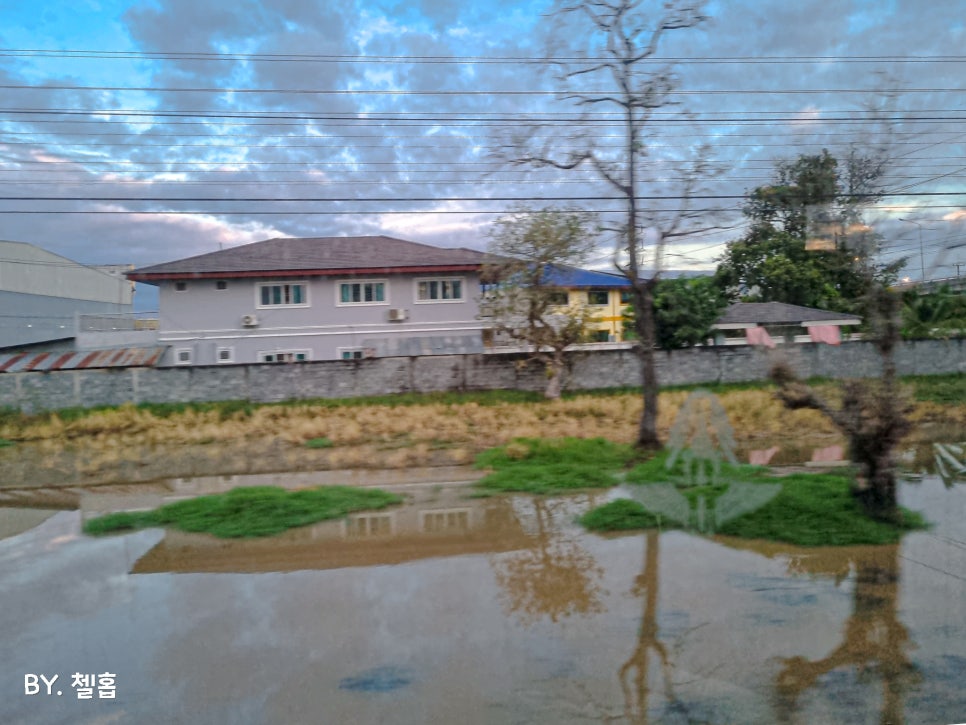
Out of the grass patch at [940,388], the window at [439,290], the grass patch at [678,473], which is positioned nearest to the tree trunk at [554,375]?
the window at [439,290]

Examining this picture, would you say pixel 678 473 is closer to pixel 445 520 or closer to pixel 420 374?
pixel 445 520

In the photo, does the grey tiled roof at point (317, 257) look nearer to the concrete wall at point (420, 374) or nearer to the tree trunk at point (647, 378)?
the concrete wall at point (420, 374)

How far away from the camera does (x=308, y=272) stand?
2712 centimetres

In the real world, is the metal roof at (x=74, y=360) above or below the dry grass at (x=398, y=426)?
above

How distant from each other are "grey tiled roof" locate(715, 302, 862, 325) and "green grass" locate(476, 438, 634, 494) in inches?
726

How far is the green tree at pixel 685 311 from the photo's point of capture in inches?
1115

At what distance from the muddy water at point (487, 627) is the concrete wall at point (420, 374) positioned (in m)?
15.0

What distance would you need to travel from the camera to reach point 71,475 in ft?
43.5

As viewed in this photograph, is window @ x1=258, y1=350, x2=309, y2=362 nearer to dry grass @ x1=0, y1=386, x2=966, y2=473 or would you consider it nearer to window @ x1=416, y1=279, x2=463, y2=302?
window @ x1=416, y1=279, x2=463, y2=302

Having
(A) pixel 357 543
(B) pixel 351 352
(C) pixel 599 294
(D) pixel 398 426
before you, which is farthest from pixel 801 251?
(A) pixel 357 543

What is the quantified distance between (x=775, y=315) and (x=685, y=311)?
192 inches

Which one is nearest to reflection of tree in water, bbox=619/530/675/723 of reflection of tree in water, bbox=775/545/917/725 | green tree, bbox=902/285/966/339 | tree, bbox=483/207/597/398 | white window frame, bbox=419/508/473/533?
reflection of tree in water, bbox=775/545/917/725

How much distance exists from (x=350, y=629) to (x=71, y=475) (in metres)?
9.91

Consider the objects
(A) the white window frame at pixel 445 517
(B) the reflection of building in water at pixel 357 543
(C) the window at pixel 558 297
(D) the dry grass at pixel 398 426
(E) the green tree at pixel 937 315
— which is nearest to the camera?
(B) the reflection of building in water at pixel 357 543
